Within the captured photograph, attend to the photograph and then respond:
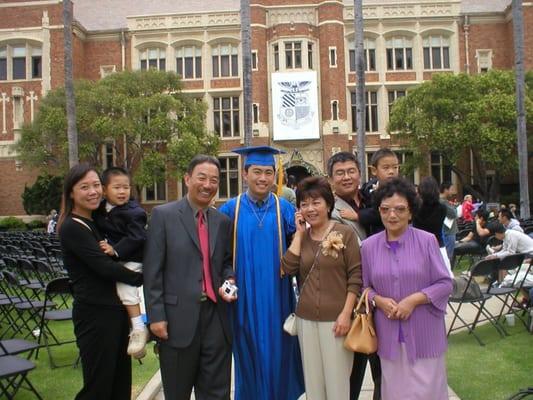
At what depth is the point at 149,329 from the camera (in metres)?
3.31

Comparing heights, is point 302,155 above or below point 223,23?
below

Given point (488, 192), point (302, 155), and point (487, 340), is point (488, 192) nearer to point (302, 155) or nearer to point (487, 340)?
point (302, 155)

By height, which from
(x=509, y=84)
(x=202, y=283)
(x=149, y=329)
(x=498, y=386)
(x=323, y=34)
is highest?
(x=323, y=34)

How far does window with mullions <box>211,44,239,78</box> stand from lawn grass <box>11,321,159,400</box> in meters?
25.9

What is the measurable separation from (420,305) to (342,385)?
676mm

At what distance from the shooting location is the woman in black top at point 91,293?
128 inches

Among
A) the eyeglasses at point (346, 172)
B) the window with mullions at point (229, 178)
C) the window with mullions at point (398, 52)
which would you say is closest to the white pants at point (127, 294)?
the eyeglasses at point (346, 172)

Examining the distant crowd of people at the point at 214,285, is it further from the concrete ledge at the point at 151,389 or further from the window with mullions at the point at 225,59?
the window with mullions at the point at 225,59

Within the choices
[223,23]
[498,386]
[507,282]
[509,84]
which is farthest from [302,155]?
[498,386]

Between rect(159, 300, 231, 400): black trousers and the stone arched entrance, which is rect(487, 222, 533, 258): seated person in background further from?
the stone arched entrance

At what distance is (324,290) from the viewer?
3.32 meters

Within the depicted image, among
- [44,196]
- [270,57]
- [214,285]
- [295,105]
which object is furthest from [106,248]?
[270,57]

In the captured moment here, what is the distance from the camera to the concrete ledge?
14.6ft

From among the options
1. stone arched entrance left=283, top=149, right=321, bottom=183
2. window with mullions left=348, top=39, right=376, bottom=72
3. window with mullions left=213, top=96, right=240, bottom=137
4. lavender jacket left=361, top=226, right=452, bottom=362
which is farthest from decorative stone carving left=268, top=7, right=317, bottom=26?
lavender jacket left=361, top=226, right=452, bottom=362
